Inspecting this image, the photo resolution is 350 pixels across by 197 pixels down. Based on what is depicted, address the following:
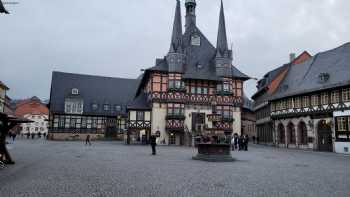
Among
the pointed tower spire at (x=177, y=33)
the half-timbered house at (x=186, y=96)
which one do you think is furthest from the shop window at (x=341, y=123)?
the pointed tower spire at (x=177, y=33)

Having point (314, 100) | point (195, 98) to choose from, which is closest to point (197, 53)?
point (195, 98)

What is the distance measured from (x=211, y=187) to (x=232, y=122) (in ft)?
107

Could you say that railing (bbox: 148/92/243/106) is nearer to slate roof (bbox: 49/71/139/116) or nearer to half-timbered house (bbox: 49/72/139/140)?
half-timbered house (bbox: 49/72/139/140)

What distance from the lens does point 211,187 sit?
30.0 ft

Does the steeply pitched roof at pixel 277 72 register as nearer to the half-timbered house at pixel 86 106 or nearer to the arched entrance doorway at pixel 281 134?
the arched entrance doorway at pixel 281 134

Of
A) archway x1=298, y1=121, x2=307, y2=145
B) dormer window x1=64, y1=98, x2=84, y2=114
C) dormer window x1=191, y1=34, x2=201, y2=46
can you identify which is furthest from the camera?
dormer window x1=64, y1=98, x2=84, y2=114

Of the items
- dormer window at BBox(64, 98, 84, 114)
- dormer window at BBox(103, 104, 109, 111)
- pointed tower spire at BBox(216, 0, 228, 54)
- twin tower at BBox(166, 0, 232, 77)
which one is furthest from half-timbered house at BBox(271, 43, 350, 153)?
dormer window at BBox(64, 98, 84, 114)

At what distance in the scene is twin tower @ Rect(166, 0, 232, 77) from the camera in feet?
132

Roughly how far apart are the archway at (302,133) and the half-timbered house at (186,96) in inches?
340

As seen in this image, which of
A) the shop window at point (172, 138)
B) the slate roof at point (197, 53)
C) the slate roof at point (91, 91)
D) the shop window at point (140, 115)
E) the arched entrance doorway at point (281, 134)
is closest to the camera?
the arched entrance doorway at point (281, 134)

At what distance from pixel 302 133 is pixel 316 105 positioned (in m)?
4.48

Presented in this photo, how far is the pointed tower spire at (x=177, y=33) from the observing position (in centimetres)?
4059

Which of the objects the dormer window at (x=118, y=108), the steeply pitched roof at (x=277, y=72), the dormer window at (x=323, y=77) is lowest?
the dormer window at (x=118, y=108)

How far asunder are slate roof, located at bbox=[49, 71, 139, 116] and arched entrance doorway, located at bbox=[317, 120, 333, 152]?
37492mm
